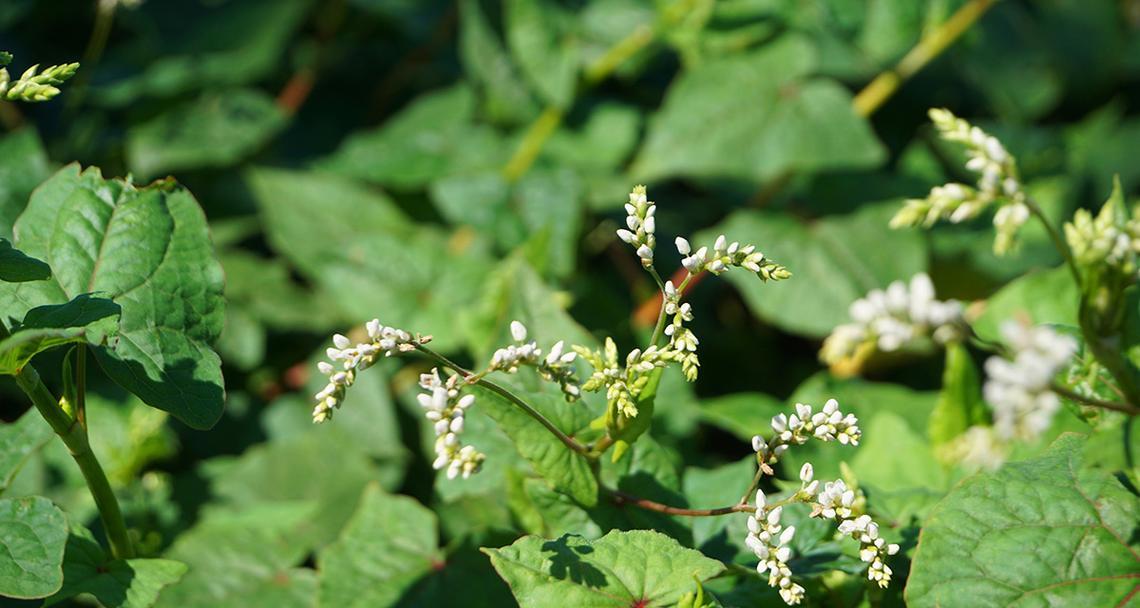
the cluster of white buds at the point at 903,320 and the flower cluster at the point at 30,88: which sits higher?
the flower cluster at the point at 30,88

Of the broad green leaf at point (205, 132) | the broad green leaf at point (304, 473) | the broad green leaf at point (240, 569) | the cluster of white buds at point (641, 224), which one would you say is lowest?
the broad green leaf at point (304, 473)

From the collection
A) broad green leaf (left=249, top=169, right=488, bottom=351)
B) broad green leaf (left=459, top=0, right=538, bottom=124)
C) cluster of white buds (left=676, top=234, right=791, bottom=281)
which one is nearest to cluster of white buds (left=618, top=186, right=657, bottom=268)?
cluster of white buds (left=676, top=234, right=791, bottom=281)

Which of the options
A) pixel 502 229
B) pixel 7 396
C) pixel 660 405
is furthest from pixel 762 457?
pixel 7 396

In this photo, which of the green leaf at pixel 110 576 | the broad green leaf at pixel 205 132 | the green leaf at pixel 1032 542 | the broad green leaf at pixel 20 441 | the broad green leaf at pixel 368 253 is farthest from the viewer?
the broad green leaf at pixel 205 132

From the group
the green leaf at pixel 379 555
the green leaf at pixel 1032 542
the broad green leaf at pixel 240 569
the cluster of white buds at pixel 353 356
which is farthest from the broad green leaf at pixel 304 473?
the green leaf at pixel 1032 542

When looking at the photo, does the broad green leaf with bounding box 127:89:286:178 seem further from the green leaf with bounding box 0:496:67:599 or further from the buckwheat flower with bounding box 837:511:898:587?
the buckwheat flower with bounding box 837:511:898:587

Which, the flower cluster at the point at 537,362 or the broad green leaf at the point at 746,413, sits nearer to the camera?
the flower cluster at the point at 537,362

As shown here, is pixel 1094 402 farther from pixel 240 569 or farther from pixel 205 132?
pixel 205 132

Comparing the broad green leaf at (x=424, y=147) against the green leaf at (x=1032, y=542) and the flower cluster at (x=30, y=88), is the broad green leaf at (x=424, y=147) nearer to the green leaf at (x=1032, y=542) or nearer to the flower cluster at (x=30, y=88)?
the flower cluster at (x=30, y=88)

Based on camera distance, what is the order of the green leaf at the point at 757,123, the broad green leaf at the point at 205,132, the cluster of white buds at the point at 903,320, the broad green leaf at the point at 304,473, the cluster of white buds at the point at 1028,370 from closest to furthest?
1. the cluster of white buds at the point at 1028,370
2. the cluster of white buds at the point at 903,320
3. the broad green leaf at the point at 304,473
4. the green leaf at the point at 757,123
5. the broad green leaf at the point at 205,132
